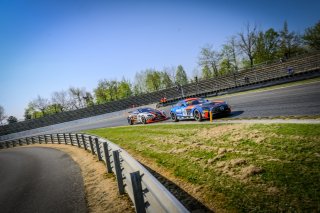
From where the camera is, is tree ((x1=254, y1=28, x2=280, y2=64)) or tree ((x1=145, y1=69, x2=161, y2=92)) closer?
tree ((x1=254, y1=28, x2=280, y2=64))

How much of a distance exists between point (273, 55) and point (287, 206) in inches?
2749

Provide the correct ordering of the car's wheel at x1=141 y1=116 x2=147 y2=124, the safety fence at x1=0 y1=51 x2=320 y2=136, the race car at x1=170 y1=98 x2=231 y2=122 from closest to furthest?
the race car at x1=170 y1=98 x2=231 y2=122
the car's wheel at x1=141 y1=116 x2=147 y2=124
the safety fence at x1=0 y1=51 x2=320 y2=136

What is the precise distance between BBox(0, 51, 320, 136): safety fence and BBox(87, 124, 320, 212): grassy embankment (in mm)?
23757

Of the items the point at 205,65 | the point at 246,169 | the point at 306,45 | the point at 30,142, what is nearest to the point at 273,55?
the point at 306,45

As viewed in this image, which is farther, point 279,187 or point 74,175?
point 74,175

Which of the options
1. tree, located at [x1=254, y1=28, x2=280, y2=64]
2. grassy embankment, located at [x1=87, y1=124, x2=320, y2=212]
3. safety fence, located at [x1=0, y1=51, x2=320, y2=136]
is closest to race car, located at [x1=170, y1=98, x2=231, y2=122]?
grassy embankment, located at [x1=87, y1=124, x2=320, y2=212]

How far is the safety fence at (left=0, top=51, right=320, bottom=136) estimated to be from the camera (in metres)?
35.8

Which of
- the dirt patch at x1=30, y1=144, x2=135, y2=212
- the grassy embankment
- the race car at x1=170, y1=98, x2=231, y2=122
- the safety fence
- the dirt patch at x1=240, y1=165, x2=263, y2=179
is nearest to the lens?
the grassy embankment

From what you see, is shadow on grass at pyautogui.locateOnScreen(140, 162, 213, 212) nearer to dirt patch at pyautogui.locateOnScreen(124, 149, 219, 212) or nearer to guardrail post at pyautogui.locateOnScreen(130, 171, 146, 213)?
dirt patch at pyautogui.locateOnScreen(124, 149, 219, 212)

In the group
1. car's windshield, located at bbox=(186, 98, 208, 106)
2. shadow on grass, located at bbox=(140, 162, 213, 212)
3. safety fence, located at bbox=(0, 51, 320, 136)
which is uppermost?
safety fence, located at bbox=(0, 51, 320, 136)

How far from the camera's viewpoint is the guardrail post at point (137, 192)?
152 inches

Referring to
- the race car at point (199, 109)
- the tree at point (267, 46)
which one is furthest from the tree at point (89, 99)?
the race car at point (199, 109)

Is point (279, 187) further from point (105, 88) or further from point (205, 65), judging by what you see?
point (105, 88)

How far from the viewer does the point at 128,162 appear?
502cm
